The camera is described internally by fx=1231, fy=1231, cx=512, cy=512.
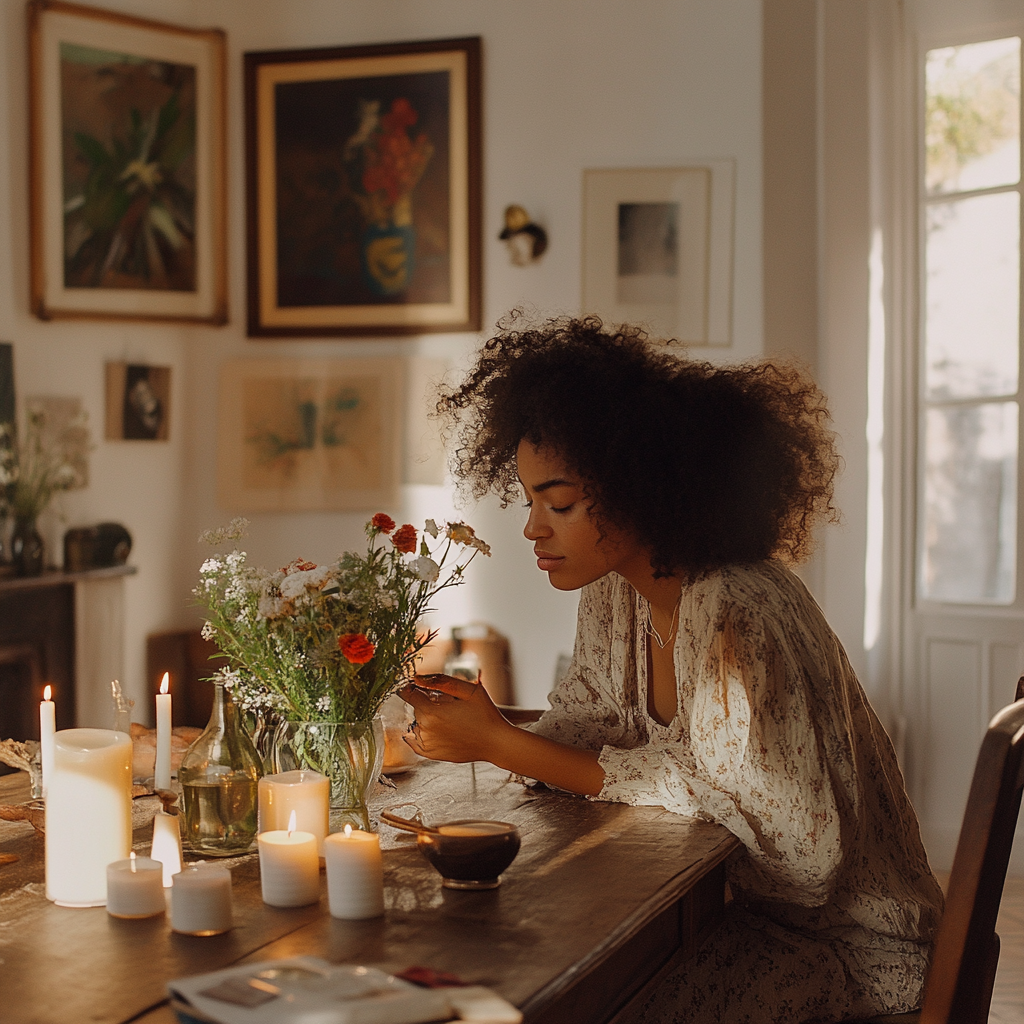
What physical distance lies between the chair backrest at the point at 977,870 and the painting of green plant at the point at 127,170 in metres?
3.58

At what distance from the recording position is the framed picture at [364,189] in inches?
169

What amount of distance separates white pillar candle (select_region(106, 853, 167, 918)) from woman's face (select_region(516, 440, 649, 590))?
77 centimetres

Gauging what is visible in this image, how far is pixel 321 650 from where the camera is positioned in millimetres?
1531

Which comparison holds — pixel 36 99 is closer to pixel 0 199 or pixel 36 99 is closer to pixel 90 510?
pixel 0 199

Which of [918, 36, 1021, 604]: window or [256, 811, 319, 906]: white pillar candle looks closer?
[256, 811, 319, 906]: white pillar candle

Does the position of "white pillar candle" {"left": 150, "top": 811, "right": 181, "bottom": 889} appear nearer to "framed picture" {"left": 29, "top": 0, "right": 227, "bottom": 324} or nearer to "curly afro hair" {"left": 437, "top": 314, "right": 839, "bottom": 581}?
"curly afro hair" {"left": 437, "top": 314, "right": 839, "bottom": 581}

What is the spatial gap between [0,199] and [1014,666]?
3.56m

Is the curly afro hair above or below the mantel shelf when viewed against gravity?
above

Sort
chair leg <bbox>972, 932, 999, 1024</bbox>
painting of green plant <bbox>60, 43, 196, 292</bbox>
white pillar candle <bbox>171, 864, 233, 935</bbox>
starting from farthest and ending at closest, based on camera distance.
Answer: painting of green plant <bbox>60, 43, 196, 292</bbox>
chair leg <bbox>972, 932, 999, 1024</bbox>
white pillar candle <bbox>171, 864, 233, 935</bbox>

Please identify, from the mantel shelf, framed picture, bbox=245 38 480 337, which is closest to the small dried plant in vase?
the mantel shelf

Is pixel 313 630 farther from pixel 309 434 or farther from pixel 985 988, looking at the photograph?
pixel 309 434

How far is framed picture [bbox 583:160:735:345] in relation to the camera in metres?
4.05

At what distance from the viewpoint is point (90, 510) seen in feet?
13.8

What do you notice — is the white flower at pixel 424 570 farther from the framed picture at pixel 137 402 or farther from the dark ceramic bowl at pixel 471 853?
the framed picture at pixel 137 402
